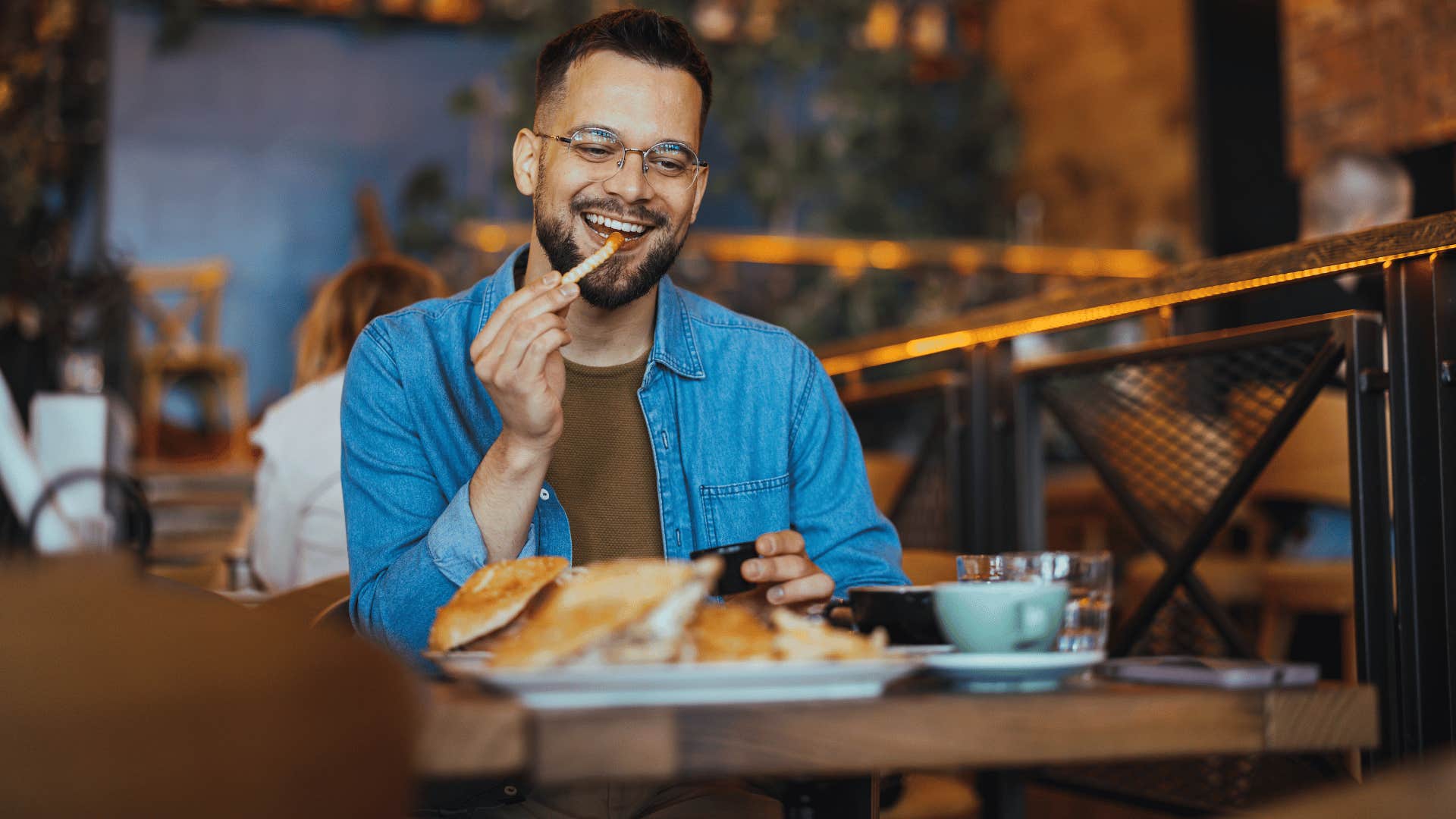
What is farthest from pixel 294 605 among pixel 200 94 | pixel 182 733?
pixel 200 94

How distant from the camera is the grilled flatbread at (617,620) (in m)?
0.78

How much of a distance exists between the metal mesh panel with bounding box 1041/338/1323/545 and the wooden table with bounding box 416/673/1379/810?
1.06m

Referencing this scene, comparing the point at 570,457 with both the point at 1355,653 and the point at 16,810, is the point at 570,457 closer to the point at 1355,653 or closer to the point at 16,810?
the point at 1355,653

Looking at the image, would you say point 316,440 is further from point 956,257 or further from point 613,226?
point 956,257

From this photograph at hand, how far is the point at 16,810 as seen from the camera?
565mm

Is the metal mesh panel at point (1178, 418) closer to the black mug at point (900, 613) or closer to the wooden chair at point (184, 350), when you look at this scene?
the black mug at point (900, 613)

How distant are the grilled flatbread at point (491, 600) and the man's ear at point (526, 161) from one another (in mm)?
857

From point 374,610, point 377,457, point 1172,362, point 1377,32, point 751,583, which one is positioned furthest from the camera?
point 1377,32

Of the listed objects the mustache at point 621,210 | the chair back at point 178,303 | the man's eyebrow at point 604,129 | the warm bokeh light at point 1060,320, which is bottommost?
the warm bokeh light at point 1060,320

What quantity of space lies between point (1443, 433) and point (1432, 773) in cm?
101

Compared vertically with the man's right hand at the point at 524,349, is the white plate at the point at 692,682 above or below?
below

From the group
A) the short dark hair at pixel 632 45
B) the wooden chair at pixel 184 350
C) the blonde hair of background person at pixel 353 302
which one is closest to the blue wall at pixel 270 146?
the wooden chair at pixel 184 350

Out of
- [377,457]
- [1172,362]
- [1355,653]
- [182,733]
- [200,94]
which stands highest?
[200,94]

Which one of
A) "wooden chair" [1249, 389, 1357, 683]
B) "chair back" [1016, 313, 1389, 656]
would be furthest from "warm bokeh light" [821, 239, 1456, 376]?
"wooden chair" [1249, 389, 1357, 683]
